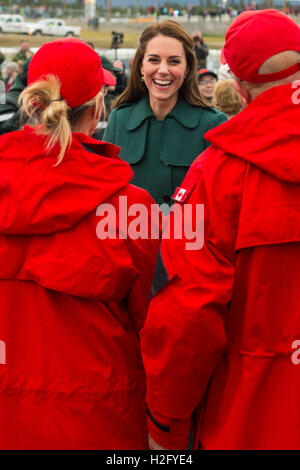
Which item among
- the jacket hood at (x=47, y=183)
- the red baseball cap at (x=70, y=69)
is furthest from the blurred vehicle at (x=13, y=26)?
the jacket hood at (x=47, y=183)

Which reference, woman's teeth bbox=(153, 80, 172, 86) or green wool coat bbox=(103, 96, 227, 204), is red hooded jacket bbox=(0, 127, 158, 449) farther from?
woman's teeth bbox=(153, 80, 172, 86)

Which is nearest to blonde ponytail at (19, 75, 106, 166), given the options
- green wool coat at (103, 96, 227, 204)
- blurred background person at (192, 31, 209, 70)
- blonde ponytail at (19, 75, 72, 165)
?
blonde ponytail at (19, 75, 72, 165)

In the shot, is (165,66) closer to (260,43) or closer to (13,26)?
(260,43)

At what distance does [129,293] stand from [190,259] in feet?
1.15

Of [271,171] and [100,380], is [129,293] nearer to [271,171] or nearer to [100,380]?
[100,380]

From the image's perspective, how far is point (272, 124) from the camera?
5.43 feet

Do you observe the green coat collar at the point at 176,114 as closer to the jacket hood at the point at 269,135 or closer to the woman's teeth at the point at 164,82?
the woman's teeth at the point at 164,82

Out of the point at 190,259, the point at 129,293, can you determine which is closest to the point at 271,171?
the point at 190,259

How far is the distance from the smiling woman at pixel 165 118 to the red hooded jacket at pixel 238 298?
1.34 meters

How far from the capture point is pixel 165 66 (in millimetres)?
3113

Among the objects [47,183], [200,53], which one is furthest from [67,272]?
[200,53]

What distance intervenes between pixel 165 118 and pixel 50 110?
1.42 m

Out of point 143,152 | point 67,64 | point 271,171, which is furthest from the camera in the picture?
point 143,152

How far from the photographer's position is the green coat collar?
3127mm
